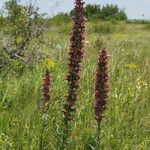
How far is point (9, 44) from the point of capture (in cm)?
856

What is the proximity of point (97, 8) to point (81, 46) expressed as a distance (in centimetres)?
3373

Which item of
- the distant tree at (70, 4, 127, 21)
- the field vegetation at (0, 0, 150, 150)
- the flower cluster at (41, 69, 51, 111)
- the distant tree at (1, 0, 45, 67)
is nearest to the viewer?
the flower cluster at (41, 69, 51, 111)

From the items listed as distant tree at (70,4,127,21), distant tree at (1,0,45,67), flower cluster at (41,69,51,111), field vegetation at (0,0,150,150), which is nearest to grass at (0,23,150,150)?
field vegetation at (0,0,150,150)

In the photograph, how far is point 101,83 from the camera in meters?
3.44

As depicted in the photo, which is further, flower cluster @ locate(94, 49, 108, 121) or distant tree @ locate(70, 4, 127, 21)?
distant tree @ locate(70, 4, 127, 21)

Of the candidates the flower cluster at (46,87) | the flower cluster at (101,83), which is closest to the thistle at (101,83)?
the flower cluster at (101,83)

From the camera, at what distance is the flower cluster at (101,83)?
11.1ft

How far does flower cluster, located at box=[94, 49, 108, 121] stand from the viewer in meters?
3.38

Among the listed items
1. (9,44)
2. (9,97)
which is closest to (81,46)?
(9,97)

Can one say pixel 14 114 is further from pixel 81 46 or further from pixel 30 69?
pixel 30 69

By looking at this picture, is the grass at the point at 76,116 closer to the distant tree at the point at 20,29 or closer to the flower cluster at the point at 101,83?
the flower cluster at the point at 101,83

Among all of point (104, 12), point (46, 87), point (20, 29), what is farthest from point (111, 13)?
point (46, 87)

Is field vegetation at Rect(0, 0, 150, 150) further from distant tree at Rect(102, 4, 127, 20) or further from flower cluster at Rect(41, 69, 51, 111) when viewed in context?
distant tree at Rect(102, 4, 127, 20)

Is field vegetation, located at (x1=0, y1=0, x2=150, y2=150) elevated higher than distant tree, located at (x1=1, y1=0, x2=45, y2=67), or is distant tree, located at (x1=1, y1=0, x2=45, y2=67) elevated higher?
distant tree, located at (x1=1, y1=0, x2=45, y2=67)
